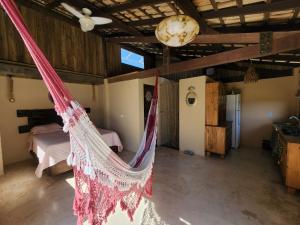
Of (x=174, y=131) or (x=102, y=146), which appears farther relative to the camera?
(x=174, y=131)

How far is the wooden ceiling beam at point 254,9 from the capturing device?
1.68 meters

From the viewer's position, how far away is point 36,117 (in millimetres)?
3859

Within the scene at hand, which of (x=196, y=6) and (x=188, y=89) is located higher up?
(x=196, y=6)

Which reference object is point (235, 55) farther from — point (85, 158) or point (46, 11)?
point (46, 11)

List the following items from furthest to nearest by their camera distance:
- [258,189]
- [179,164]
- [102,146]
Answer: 1. [179,164]
2. [258,189]
3. [102,146]

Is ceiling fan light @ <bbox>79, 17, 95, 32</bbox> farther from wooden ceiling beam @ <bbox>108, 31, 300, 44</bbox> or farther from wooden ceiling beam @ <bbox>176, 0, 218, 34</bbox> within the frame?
wooden ceiling beam @ <bbox>108, 31, 300, 44</bbox>

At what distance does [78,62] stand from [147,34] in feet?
6.03

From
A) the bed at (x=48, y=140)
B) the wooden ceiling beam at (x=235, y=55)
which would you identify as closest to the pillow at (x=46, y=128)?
the bed at (x=48, y=140)

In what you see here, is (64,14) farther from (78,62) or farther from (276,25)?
(276,25)

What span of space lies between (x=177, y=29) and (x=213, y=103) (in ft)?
8.82

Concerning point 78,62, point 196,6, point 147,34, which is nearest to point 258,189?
point 196,6

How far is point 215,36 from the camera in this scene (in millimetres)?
2258

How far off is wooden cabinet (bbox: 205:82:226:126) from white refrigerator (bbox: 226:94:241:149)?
27.9 inches

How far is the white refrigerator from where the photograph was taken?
14.6 ft
